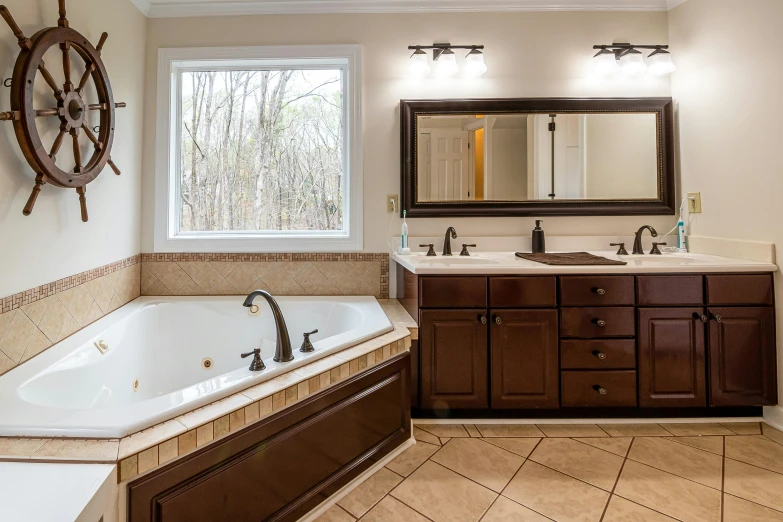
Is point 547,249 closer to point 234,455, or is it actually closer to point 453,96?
point 453,96

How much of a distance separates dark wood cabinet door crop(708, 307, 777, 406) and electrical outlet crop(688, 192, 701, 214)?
73 centimetres

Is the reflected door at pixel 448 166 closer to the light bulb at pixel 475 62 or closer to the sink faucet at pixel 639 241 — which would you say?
the light bulb at pixel 475 62

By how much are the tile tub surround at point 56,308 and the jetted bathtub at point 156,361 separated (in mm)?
54

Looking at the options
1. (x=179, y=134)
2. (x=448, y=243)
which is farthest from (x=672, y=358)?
(x=179, y=134)

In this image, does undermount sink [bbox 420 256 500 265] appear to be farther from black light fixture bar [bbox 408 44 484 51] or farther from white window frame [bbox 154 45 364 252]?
black light fixture bar [bbox 408 44 484 51]

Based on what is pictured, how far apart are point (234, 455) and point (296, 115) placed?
2.15 meters

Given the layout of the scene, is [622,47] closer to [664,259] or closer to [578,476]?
[664,259]

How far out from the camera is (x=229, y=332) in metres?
2.29

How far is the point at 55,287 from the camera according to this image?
1.76 metres

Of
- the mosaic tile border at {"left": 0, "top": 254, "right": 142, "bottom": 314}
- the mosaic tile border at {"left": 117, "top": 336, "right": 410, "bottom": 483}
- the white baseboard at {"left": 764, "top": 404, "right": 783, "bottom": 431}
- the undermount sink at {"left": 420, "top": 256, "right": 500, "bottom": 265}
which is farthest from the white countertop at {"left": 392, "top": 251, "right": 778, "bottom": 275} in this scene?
the mosaic tile border at {"left": 0, "top": 254, "right": 142, "bottom": 314}

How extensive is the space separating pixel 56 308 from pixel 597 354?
249 centimetres

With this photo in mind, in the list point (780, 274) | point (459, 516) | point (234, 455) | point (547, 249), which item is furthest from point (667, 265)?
point (234, 455)

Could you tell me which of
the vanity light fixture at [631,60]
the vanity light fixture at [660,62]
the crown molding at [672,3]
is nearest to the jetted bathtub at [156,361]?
the vanity light fixture at [631,60]

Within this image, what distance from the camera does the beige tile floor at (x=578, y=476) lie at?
1453 mm
